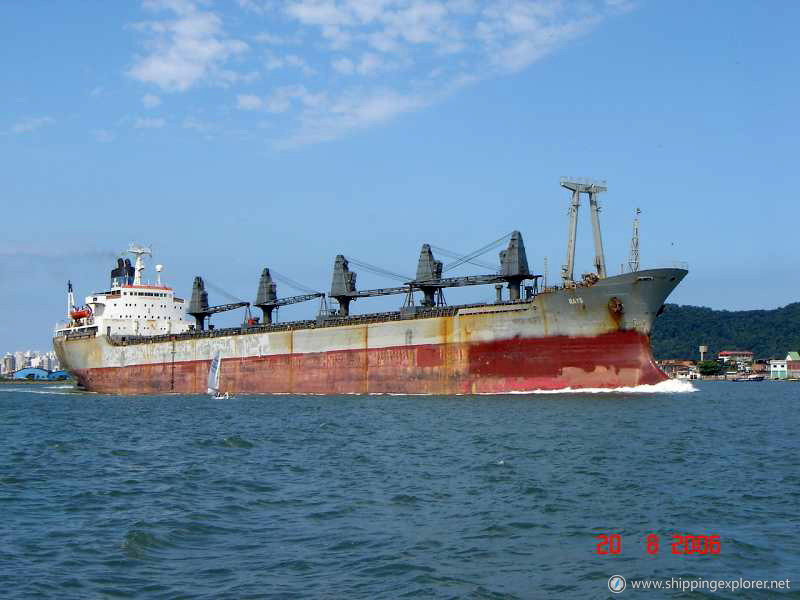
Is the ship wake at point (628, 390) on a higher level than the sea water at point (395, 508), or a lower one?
higher

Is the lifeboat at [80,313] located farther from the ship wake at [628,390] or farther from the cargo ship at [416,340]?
the ship wake at [628,390]

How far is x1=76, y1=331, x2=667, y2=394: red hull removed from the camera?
1380 inches

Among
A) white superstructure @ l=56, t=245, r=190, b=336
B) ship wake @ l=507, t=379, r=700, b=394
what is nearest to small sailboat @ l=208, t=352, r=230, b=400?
white superstructure @ l=56, t=245, r=190, b=336

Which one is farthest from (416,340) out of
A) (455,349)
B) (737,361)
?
(737,361)

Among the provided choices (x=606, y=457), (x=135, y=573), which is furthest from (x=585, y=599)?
(x=606, y=457)

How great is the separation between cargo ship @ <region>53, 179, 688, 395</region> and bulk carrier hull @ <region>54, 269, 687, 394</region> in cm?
6

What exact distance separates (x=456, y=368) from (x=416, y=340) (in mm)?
2897

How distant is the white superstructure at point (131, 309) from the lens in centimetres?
5825

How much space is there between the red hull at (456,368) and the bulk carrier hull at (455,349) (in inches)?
1.9

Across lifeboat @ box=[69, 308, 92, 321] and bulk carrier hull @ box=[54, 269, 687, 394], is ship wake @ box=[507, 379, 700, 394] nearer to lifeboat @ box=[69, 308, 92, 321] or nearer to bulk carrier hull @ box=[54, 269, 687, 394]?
bulk carrier hull @ box=[54, 269, 687, 394]

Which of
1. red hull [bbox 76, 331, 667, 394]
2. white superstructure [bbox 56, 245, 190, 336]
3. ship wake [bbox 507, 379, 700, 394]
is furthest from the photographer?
white superstructure [bbox 56, 245, 190, 336]

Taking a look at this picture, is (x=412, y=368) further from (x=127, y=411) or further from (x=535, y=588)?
(x=535, y=588)
